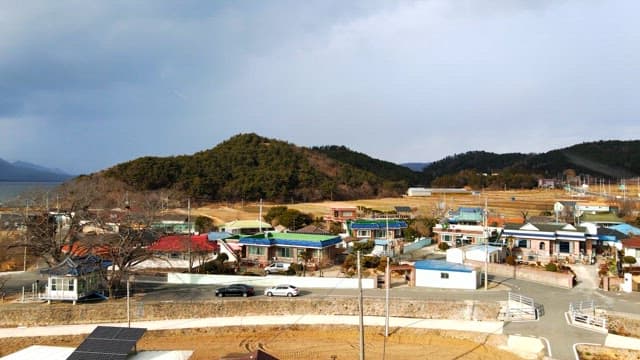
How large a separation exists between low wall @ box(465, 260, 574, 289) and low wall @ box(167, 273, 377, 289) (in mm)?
8252

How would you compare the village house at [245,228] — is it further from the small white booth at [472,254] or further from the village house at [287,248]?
the small white booth at [472,254]

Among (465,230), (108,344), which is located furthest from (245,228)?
(108,344)

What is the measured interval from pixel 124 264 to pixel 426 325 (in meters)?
15.5

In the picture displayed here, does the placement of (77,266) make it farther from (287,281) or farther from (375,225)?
(375,225)

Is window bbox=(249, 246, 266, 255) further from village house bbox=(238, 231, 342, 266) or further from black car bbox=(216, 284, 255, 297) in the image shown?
black car bbox=(216, 284, 255, 297)

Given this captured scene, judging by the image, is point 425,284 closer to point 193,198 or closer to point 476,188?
point 193,198

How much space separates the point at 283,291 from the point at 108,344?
9.98m

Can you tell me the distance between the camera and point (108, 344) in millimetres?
16531

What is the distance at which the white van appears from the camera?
30578 millimetres

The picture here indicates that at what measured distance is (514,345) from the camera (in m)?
18.7

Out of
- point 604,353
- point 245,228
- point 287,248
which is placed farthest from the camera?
Result: point 245,228

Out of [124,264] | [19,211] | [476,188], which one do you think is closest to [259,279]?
[124,264]

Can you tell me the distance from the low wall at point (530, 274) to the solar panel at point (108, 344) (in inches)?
820

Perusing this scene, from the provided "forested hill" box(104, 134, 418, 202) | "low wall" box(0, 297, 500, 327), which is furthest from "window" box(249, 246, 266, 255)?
"forested hill" box(104, 134, 418, 202)
